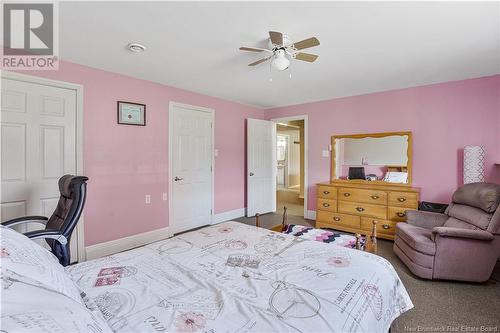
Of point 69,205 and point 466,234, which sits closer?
point 69,205

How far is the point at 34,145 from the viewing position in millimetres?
2604

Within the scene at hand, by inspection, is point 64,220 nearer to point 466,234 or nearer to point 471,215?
point 466,234

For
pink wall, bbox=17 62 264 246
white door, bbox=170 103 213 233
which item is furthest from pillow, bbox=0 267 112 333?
white door, bbox=170 103 213 233

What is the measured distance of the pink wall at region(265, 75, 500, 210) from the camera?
128 inches

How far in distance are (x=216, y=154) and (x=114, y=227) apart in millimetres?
2024

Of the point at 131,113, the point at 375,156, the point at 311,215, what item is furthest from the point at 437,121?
the point at 131,113

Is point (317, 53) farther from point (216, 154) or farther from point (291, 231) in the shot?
point (216, 154)

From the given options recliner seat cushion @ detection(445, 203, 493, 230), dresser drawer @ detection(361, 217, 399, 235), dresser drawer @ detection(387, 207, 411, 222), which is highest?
recliner seat cushion @ detection(445, 203, 493, 230)

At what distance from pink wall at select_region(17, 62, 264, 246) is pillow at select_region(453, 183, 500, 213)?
3.90 metres

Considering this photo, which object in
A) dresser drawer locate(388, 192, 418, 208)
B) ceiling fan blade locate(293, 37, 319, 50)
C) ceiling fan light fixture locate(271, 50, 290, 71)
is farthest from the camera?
dresser drawer locate(388, 192, 418, 208)

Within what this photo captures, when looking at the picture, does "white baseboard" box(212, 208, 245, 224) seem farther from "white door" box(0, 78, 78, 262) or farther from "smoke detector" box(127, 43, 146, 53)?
"smoke detector" box(127, 43, 146, 53)

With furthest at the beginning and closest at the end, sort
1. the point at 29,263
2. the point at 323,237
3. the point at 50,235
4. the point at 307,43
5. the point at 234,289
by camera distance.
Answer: the point at 323,237
the point at 307,43
the point at 50,235
the point at 234,289
the point at 29,263

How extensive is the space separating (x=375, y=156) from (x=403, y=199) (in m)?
0.90

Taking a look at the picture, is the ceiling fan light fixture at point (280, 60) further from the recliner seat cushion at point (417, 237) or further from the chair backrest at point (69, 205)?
the recliner seat cushion at point (417, 237)
